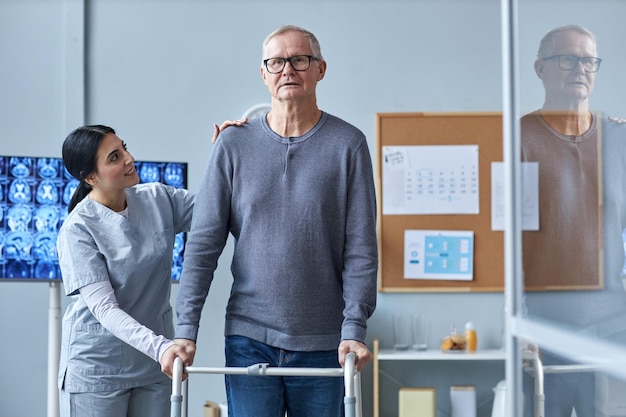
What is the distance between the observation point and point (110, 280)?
2.57 meters

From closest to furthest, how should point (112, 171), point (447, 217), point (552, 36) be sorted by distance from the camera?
point (552, 36) → point (112, 171) → point (447, 217)

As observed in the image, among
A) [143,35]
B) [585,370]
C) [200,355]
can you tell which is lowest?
[200,355]

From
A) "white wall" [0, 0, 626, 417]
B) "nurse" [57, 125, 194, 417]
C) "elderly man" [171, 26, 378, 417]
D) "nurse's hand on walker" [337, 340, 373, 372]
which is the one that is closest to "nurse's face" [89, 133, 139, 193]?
"nurse" [57, 125, 194, 417]

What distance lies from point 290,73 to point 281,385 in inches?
29.7

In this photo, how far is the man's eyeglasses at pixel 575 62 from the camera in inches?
60.2

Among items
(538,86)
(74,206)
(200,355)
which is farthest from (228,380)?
(200,355)

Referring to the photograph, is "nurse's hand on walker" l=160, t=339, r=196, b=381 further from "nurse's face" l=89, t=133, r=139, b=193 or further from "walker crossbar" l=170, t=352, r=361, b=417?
"nurse's face" l=89, t=133, r=139, b=193

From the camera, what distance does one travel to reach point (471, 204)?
4.79 meters

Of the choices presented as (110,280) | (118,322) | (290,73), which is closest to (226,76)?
(110,280)

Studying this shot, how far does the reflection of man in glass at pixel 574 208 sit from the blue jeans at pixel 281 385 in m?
0.58

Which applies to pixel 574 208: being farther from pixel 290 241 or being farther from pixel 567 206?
pixel 290 241

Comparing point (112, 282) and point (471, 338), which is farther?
point (471, 338)

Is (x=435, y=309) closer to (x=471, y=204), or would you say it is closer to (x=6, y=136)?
(x=471, y=204)

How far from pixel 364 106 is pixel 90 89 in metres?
1.43
